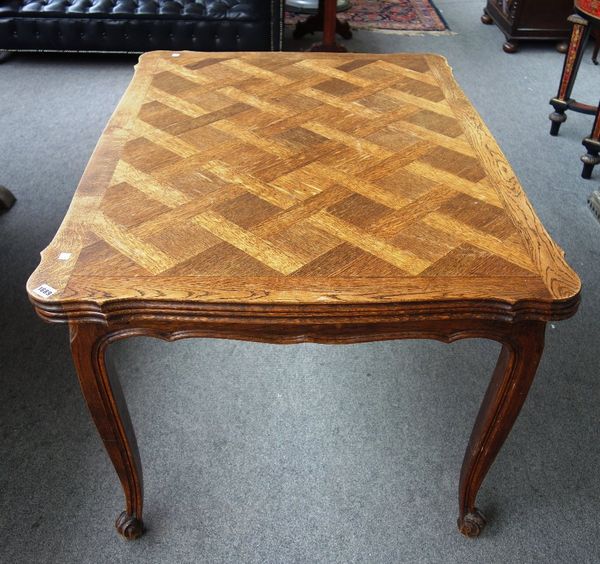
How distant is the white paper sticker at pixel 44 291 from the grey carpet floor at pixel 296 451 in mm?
467

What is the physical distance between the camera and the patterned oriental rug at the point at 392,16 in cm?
303

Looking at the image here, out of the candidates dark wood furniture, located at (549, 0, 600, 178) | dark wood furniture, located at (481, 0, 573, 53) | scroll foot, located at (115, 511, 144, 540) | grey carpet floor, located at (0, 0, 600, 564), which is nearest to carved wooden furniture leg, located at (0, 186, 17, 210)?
grey carpet floor, located at (0, 0, 600, 564)

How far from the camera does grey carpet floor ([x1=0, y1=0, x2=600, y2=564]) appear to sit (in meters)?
0.99

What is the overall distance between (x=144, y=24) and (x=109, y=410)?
1.98 m

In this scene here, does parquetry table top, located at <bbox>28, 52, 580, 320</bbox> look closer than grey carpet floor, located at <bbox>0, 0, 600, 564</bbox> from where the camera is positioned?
Yes

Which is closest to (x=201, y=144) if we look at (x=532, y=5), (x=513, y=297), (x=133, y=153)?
(x=133, y=153)

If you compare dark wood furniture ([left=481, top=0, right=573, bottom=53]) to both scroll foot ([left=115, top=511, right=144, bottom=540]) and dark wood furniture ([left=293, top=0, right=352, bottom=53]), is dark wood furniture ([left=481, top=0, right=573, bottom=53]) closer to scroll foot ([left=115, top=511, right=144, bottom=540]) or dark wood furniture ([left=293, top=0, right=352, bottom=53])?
dark wood furniture ([left=293, top=0, right=352, bottom=53])

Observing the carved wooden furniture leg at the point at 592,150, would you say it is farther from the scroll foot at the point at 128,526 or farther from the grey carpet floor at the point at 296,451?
the scroll foot at the point at 128,526

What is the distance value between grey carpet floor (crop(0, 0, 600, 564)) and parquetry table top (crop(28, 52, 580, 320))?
1.49ft

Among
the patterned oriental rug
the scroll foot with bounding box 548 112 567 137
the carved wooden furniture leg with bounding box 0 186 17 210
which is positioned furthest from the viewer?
the patterned oriental rug

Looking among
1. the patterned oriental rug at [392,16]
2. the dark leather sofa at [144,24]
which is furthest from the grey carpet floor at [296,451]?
the patterned oriental rug at [392,16]

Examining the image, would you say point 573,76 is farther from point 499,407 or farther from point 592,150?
point 499,407

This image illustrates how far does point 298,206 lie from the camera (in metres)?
0.93

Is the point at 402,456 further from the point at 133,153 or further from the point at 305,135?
the point at 133,153
